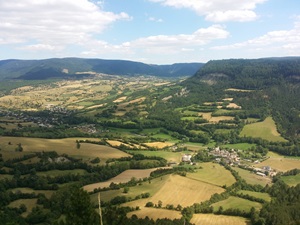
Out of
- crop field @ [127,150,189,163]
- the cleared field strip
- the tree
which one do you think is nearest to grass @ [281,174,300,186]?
crop field @ [127,150,189,163]

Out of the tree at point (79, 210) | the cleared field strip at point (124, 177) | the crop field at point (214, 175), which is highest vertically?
the tree at point (79, 210)

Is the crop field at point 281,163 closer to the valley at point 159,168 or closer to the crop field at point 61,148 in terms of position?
the valley at point 159,168

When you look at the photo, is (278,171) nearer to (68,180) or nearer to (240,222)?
(240,222)

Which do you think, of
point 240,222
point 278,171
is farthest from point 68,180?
point 278,171

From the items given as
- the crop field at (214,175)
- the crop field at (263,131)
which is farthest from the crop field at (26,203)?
the crop field at (263,131)

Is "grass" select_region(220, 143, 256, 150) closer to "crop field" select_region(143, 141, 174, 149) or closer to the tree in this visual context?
"crop field" select_region(143, 141, 174, 149)

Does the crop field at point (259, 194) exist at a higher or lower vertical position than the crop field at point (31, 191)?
lower

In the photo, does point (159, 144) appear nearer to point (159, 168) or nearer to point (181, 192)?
point (159, 168)

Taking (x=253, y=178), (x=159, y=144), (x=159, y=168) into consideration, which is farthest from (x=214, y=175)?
(x=159, y=144)
